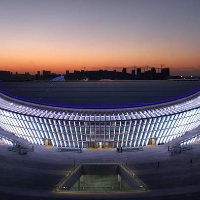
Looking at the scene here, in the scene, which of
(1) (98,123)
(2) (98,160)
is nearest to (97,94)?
(1) (98,123)

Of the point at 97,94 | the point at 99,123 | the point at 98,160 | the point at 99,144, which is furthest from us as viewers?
the point at 97,94

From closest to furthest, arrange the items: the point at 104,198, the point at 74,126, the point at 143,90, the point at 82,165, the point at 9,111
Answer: the point at 104,198
the point at 82,165
the point at 74,126
the point at 9,111
the point at 143,90

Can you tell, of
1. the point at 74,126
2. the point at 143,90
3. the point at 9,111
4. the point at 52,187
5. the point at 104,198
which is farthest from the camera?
the point at 143,90

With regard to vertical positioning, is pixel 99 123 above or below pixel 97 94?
below

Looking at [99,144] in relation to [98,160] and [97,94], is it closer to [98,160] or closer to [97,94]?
[98,160]

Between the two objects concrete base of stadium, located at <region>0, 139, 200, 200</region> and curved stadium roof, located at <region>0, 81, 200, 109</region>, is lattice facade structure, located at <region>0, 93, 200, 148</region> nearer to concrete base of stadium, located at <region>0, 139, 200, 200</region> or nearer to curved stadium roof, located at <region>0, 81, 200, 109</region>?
curved stadium roof, located at <region>0, 81, 200, 109</region>

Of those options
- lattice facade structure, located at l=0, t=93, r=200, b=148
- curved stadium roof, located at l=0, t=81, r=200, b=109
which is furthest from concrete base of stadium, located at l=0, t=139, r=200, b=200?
curved stadium roof, located at l=0, t=81, r=200, b=109

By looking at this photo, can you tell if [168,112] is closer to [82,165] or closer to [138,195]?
[82,165]

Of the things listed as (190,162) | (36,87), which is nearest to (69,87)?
(36,87)
